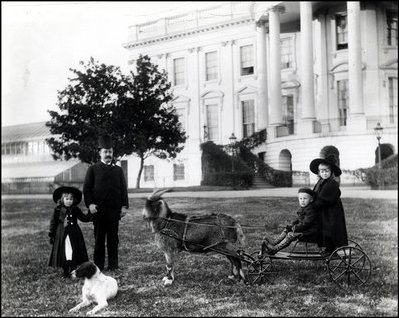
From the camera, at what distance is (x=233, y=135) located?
211 inches

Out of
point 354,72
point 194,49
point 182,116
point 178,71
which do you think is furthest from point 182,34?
point 354,72

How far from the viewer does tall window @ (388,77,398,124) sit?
16.1ft

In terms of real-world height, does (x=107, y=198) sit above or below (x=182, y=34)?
below

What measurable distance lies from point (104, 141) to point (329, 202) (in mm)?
2353

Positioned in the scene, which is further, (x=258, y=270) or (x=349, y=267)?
(x=258, y=270)

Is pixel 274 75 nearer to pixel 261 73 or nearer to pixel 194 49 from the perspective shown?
pixel 261 73

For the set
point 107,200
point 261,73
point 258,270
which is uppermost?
point 261,73

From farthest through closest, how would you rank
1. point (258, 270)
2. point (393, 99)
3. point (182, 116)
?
point (393, 99), point (182, 116), point (258, 270)

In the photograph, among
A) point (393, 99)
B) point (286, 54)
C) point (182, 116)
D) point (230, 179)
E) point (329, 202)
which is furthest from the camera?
point (286, 54)

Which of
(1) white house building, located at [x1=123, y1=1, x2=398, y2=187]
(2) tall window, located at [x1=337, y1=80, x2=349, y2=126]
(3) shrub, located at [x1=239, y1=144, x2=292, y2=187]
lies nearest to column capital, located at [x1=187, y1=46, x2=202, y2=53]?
(1) white house building, located at [x1=123, y1=1, x2=398, y2=187]

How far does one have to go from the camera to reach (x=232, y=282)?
15.9 ft

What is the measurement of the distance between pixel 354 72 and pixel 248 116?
2601 millimetres

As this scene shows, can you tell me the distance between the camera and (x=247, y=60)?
5410 mm

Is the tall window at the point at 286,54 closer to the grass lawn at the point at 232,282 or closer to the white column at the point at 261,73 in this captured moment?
the white column at the point at 261,73
